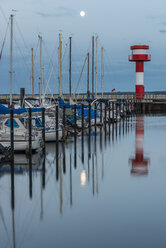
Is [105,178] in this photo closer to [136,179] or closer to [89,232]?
[136,179]

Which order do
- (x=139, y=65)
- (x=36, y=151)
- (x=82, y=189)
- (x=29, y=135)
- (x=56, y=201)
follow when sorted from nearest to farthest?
(x=56, y=201), (x=82, y=189), (x=29, y=135), (x=36, y=151), (x=139, y=65)

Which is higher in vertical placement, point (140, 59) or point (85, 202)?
point (140, 59)

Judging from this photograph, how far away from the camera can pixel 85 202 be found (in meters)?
11.6

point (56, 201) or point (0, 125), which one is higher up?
point (0, 125)

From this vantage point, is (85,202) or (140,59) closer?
(85,202)

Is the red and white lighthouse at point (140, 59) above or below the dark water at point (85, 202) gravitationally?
above

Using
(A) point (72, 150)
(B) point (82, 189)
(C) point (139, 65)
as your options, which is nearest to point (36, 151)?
(A) point (72, 150)

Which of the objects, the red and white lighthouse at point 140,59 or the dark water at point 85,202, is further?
the red and white lighthouse at point 140,59

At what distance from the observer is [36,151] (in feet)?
67.3

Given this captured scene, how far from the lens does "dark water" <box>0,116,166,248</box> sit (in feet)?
29.2

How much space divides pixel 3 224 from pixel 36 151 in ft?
35.5

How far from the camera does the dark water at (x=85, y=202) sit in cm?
890

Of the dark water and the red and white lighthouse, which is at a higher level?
the red and white lighthouse

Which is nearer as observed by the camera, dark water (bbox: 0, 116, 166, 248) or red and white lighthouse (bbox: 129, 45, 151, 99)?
dark water (bbox: 0, 116, 166, 248)
